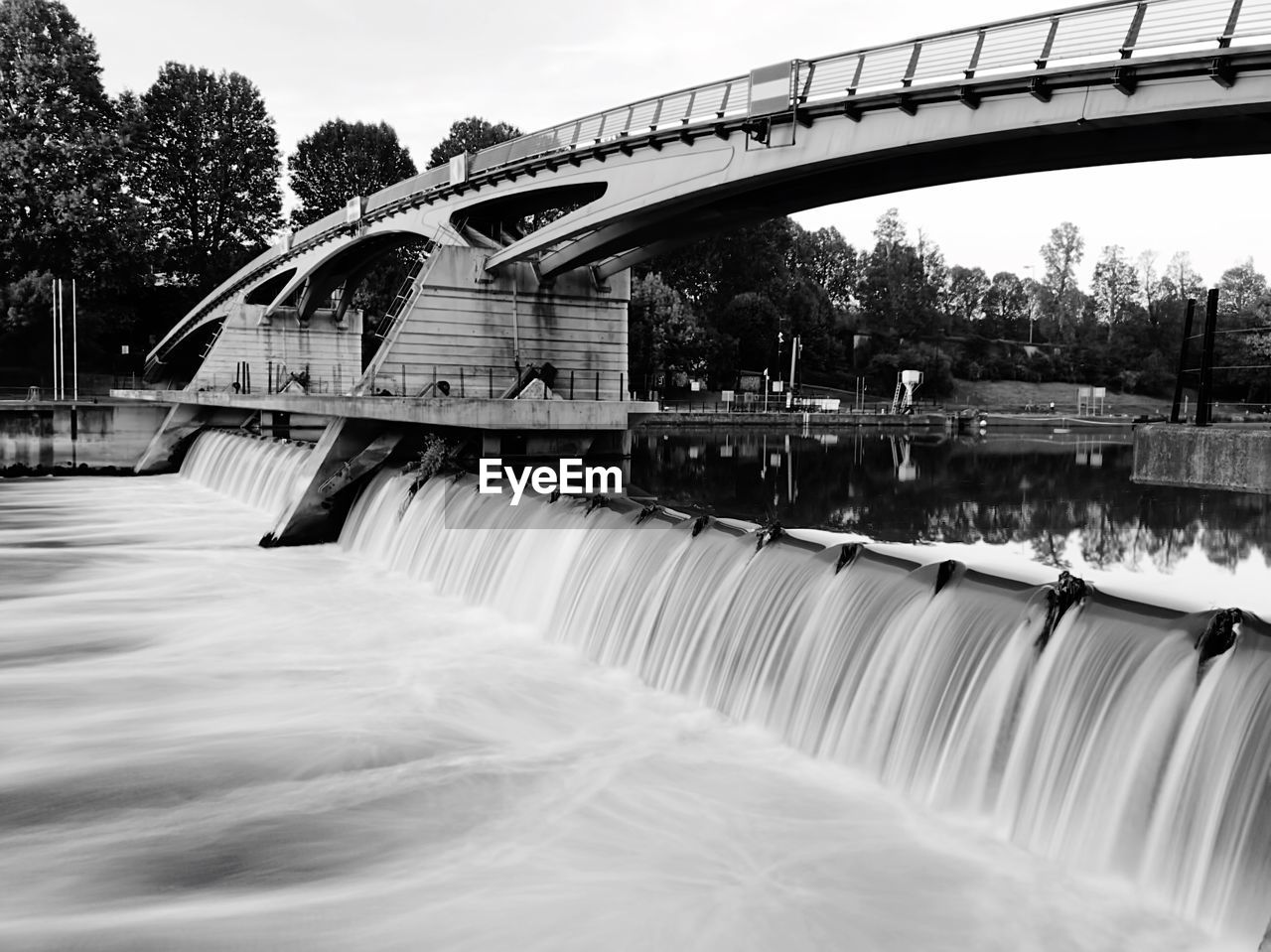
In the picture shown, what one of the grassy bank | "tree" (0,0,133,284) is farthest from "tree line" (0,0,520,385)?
the grassy bank

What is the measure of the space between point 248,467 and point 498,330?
724 cm

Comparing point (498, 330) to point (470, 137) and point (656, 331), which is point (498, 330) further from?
point (470, 137)

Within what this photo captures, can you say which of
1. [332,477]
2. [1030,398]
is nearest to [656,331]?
[332,477]

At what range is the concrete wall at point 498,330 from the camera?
87.4 feet

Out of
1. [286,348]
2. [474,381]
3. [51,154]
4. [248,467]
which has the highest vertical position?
[51,154]

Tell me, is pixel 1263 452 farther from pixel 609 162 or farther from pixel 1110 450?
pixel 1110 450

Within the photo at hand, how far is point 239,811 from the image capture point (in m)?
7.16

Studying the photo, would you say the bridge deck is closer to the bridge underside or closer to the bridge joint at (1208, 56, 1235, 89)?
the bridge underside

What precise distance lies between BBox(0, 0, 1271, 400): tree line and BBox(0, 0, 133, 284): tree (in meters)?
0.08

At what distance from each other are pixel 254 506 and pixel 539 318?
30.6 ft

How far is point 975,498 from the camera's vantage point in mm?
27312

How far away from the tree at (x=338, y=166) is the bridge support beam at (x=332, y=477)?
67.1 m

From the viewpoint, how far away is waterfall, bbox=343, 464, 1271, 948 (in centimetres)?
543

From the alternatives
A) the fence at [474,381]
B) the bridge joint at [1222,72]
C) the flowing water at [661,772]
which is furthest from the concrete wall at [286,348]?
the bridge joint at [1222,72]
